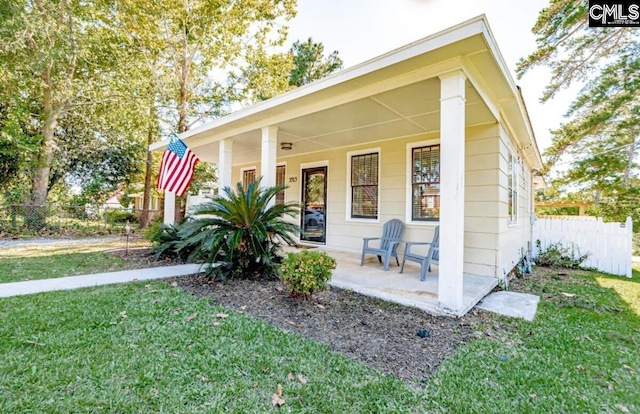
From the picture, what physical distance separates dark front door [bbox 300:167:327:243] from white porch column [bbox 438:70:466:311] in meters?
4.34

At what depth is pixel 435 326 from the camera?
2.94 m

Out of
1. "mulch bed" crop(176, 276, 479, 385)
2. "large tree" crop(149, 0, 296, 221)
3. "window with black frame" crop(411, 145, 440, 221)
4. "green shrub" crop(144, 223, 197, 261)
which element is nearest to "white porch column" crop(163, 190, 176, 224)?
"large tree" crop(149, 0, 296, 221)

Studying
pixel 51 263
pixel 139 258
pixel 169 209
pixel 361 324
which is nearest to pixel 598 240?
pixel 361 324

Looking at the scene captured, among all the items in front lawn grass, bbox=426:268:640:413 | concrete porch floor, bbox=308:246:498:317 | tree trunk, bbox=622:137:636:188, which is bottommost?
front lawn grass, bbox=426:268:640:413

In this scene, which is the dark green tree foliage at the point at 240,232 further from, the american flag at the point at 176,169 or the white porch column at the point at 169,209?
the white porch column at the point at 169,209

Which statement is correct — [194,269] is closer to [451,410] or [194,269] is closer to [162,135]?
[451,410]

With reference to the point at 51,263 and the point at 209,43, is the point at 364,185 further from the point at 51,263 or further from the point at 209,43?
the point at 209,43

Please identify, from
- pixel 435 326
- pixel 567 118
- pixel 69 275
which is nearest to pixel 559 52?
pixel 567 118

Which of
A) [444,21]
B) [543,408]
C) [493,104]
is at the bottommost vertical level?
[543,408]

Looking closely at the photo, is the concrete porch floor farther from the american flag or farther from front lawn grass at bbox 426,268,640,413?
the american flag

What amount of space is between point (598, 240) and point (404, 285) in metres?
5.34

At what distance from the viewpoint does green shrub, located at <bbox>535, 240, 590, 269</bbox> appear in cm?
666

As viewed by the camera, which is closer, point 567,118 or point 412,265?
point 412,265

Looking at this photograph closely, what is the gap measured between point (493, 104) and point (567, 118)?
34.2 ft
